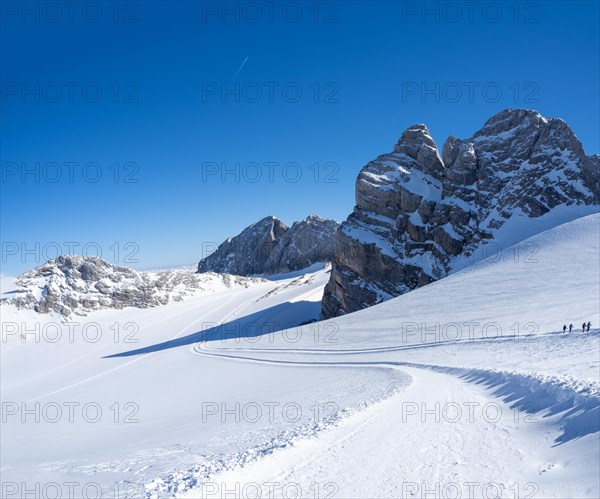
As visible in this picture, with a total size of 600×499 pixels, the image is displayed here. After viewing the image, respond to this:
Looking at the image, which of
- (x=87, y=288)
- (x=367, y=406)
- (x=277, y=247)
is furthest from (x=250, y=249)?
(x=367, y=406)

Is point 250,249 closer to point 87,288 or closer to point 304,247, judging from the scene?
point 304,247

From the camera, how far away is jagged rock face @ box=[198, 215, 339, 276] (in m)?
124

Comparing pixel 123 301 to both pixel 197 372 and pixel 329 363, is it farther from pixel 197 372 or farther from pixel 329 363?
pixel 329 363

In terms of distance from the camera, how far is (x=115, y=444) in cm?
1218

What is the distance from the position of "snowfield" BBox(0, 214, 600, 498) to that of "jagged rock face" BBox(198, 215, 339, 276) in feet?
269

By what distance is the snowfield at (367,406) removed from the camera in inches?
231

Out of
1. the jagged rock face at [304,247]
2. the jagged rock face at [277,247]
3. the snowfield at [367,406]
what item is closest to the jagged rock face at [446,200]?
the snowfield at [367,406]

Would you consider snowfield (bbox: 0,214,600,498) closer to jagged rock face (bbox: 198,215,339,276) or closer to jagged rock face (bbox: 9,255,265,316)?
jagged rock face (bbox: 9,255,265,316)

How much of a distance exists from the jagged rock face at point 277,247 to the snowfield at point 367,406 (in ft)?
269

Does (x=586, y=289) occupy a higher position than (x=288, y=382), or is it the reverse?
(x=586, y=289)

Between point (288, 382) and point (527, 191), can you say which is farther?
point (527, 191)

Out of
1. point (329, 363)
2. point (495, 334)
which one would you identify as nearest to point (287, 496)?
point (329, 363)

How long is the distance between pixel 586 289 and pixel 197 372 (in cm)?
3155

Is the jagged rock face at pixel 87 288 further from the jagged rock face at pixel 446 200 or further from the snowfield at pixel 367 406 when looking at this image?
the jagged rock face at pixel 446 200
